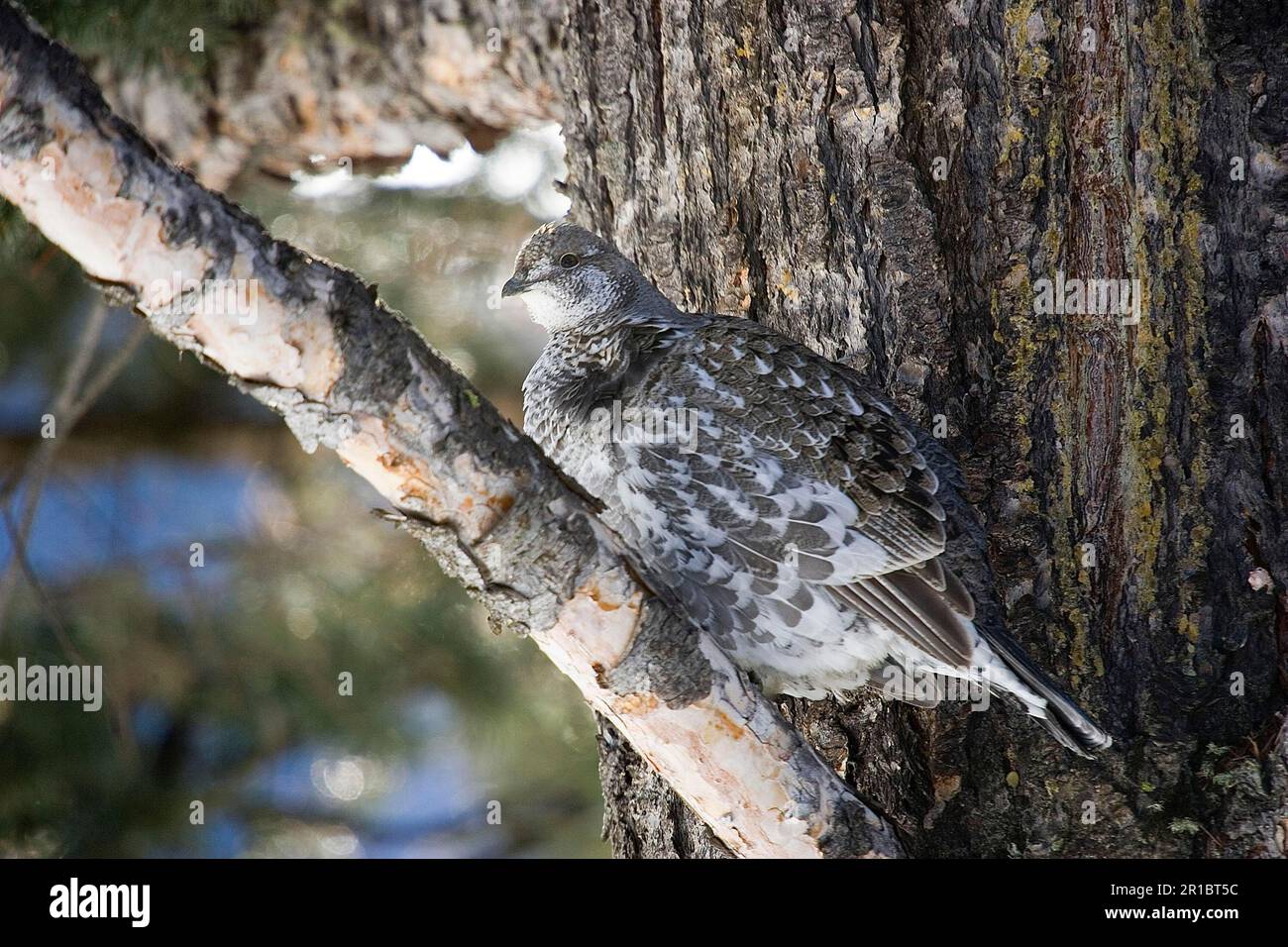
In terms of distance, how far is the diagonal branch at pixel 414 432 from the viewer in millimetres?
1301

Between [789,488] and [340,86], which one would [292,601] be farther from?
[789,488]

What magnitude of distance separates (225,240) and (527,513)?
0.48m

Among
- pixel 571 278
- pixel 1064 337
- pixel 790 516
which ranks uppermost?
pixel 571 278

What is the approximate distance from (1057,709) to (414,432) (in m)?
1.06

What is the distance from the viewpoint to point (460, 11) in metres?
3.05

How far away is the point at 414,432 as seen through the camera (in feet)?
4.79

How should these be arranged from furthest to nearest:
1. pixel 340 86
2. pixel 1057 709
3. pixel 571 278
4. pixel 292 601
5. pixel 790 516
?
pixel 292 601, pixel 340 86, pixel 571 278, pixel 790 516, pixel 1057 709

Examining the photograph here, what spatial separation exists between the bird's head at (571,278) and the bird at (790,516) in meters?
0.26

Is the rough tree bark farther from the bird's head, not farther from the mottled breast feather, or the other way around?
the bird's head

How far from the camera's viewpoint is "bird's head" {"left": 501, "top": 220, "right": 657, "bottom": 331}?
7.86 feet

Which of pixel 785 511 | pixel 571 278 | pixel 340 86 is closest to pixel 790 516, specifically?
pixel 785 511

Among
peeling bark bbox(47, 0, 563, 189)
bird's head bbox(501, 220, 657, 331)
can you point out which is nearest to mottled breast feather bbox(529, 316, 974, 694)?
bird's head bbox(501, 220, 657, 331)
